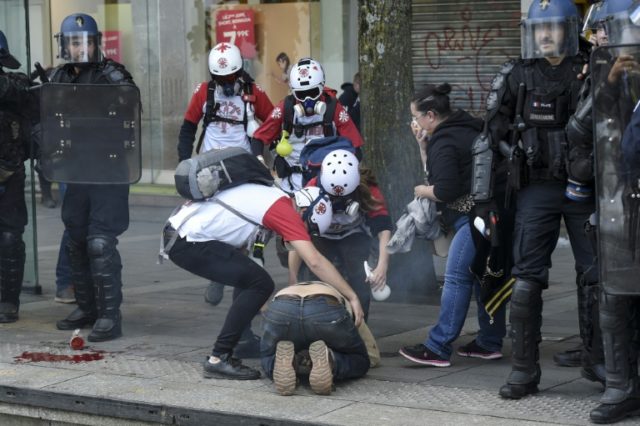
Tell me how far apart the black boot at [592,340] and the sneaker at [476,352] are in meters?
0.82

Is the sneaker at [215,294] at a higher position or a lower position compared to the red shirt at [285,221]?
lower

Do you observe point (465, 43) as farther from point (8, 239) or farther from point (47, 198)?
point (8, 239)

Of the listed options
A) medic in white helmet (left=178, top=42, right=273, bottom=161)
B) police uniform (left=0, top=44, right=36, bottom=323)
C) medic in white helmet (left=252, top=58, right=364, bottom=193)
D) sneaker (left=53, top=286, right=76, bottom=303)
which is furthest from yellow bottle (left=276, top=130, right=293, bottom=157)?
sneaker (left=53, top=286, right=76, bottom=303)

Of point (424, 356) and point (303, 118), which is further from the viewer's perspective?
point (303, 118)

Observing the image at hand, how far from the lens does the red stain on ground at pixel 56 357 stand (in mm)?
7254

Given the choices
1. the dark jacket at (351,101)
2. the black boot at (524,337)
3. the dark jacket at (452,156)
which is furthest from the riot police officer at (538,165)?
the dark jacket at (351,101)

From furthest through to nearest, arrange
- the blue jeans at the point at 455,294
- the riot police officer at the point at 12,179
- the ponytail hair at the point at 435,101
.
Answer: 1. the riot police officer at the point at 12,179
2. the ponytail hair at the point at 435,101
3. the blue jeans at the point at 455,294

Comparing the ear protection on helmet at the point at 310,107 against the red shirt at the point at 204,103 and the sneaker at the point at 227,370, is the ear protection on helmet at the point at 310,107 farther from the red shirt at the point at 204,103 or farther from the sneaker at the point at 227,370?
the sneaker at the point at 227,370

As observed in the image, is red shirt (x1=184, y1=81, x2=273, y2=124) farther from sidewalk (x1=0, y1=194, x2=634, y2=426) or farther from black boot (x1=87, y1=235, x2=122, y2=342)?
black boot (x1=87, y1=235, x2=122, y2=342)

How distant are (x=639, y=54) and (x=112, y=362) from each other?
10.8ft

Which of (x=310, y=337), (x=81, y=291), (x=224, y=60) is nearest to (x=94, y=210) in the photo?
(x=81, y=291)

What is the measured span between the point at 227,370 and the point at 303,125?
8.10 ft

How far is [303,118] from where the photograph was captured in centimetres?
867

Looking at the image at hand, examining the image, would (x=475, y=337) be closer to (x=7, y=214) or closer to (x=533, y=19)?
(x=533, y=19)
